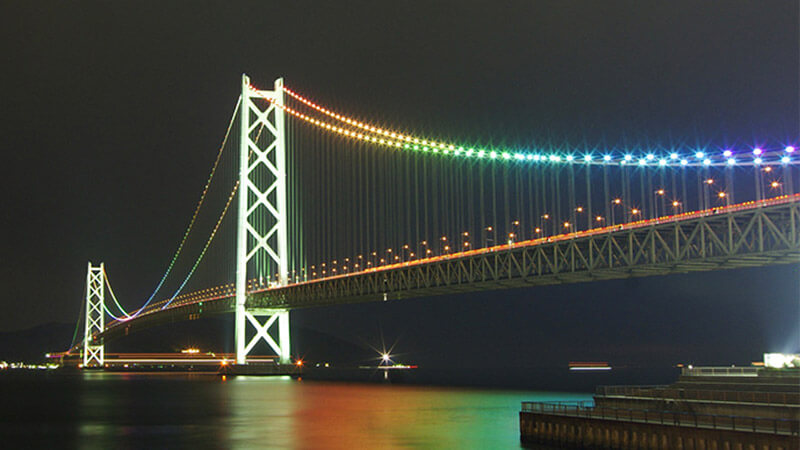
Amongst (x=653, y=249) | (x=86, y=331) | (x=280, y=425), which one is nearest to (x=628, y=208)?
(x=653, y=249)

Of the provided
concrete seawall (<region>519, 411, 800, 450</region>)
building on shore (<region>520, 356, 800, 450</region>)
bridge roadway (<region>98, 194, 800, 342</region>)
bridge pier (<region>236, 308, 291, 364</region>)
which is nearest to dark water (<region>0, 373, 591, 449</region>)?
concrete seawall (<region>519, 411, 800, 450</region>)

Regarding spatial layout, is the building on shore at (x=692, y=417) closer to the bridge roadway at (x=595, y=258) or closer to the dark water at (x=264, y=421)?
the dark water at (x=264, y=421)

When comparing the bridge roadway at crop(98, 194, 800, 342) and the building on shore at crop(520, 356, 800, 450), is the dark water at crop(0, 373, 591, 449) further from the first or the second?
the bridge roadway at crop(98, 194, 800, 342)

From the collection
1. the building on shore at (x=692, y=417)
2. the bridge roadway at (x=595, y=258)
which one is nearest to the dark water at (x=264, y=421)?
the building on shore at (x=692, y=417)

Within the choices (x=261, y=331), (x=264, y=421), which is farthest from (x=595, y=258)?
(x=261, y=331)

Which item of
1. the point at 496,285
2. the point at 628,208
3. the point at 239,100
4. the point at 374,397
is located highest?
the point at 239,100

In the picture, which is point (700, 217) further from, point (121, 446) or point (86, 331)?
point (86, 331)
